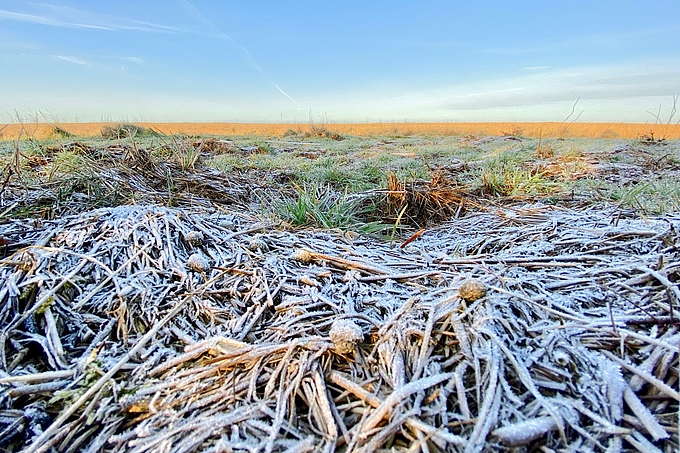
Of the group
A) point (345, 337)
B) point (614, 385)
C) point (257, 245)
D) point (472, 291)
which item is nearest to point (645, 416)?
point (614, 385)

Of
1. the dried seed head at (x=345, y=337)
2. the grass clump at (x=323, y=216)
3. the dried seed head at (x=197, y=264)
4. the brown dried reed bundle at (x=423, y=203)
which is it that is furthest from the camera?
the brown dried reed bundle at (x=423, y=203)

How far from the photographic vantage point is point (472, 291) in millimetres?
1123

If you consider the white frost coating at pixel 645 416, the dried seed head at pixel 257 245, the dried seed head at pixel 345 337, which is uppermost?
the dried seed head at pixel 257 245

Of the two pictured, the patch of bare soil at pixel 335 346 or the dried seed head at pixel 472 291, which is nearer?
the patch of bare soil at pixel 335 346

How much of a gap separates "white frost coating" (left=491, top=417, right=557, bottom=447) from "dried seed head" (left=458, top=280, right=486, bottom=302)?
0.40 meters

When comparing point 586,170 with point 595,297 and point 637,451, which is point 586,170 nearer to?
point 595,297

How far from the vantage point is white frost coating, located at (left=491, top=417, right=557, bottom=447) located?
29.2 inches

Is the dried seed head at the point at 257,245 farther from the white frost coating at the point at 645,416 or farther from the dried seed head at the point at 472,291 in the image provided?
the white frost coating at the point at 645,416

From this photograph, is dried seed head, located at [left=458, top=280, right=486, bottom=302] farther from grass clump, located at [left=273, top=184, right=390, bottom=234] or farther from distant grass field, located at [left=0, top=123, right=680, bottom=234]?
grass clump, located at [left=273, top=184, right=390, bottom=234]

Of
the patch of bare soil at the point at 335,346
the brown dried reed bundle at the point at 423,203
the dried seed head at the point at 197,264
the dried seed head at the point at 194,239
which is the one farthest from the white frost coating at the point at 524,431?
the brown dried reed bundle at the point at 423,203

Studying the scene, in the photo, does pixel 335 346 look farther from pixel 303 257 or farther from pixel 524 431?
pixel 303 257

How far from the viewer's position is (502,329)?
1025mm

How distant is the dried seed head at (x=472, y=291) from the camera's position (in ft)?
3.68

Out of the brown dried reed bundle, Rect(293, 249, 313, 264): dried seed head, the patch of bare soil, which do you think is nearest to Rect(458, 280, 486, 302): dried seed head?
the patch of bare soil
